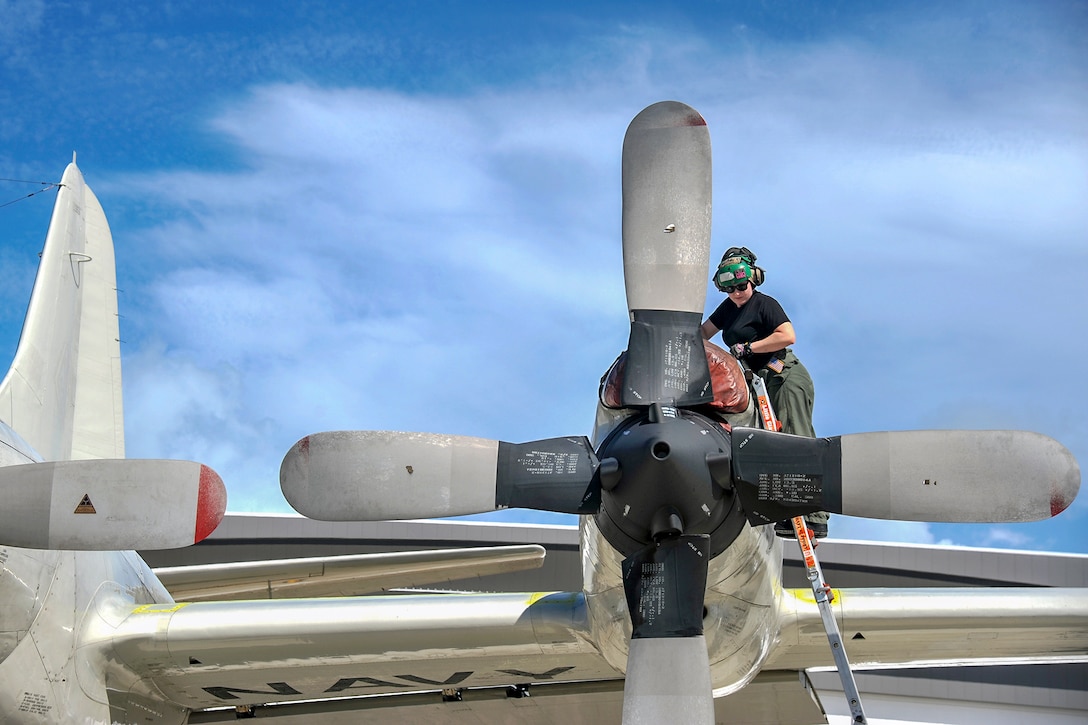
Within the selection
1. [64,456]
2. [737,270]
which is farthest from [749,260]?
[64,456]

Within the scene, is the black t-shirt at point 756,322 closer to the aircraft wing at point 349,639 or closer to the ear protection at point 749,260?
the ear protection at point 749,260

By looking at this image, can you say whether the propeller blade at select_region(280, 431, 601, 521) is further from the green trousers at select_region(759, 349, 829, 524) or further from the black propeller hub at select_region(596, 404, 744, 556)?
the green trousers at select_region(759, 349, 829, 524)

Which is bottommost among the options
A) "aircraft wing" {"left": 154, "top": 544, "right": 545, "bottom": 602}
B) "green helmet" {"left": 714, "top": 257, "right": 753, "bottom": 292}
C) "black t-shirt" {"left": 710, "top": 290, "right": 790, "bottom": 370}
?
"aircraft wing" {"left": 154, "top": 544, "right": 545, "bottom": 602}

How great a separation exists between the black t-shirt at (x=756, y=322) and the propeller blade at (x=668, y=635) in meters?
1.76

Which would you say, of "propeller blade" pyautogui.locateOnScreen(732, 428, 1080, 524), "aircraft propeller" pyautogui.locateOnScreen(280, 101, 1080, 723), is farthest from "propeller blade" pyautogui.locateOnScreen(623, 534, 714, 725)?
"propeller blade" pyautogui.locateOnScreen(732, 428, 1080, 524)

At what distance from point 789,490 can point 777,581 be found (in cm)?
115

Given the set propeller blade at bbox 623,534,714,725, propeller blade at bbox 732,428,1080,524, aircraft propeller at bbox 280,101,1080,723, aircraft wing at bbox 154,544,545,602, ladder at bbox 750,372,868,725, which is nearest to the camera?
propeller blade at bbox 732,428,1080,524

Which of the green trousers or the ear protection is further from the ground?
the ear protection

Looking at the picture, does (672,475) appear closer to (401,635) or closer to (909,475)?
(909,475)

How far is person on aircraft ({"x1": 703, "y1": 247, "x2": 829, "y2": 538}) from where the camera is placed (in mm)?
6832

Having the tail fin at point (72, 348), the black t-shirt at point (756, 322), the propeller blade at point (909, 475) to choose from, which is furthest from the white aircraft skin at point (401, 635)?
the tail fin at point (72, 348)

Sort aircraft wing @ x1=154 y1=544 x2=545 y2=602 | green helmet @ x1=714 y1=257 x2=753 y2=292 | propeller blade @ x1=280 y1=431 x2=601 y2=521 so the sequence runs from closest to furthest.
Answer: propeller blade @ x1=280 y1=431 x2=601 y2=521 < green helmet @ x1=714 y1=257 x2=753 y2=292 < aircraft wing @ x1=154 y1=544 x2=545 y2=602

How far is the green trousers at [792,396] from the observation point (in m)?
6.84

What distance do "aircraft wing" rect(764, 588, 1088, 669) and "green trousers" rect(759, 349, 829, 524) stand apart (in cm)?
109
